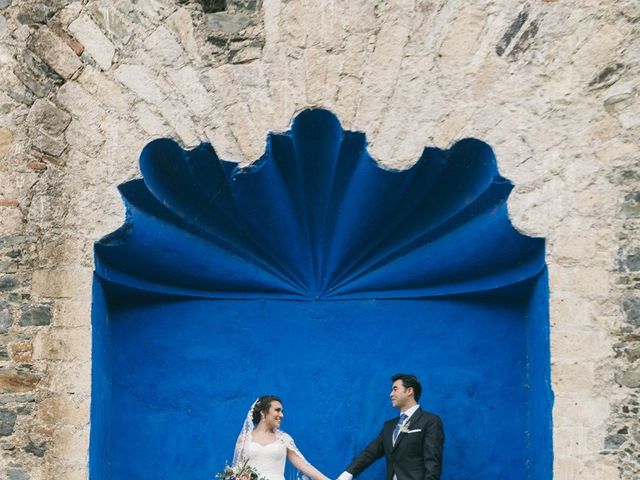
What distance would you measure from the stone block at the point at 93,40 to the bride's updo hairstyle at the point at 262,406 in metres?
1.78

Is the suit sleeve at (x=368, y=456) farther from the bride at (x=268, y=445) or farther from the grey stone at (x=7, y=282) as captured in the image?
the grey stone at (x=7, y=282)

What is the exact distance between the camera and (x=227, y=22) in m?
5.76

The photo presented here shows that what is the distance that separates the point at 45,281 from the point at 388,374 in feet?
5.77

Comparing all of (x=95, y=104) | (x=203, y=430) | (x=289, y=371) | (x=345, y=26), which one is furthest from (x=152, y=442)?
(x=345, y=26)

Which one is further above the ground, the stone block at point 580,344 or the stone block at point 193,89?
the stone block at point 193,89

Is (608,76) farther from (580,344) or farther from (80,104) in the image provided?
(80,104)

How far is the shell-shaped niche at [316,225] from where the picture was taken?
5.69 metres

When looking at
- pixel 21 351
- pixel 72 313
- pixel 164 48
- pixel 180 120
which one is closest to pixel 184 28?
pixel 164 48

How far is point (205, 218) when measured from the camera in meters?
6.04

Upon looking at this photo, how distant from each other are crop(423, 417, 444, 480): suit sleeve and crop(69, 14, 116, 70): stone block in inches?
91.7

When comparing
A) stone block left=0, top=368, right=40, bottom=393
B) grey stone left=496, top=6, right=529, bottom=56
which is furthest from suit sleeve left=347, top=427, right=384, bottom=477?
grey stone left=496, top=6, right=529, bottom=56

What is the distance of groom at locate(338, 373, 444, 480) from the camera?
5488 millimetres

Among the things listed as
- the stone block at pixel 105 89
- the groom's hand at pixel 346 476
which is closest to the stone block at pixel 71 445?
Answer: the groom's hand at pixel 346 476

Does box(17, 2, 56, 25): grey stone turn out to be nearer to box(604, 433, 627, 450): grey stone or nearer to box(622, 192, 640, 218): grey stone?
box(622, 192, 640, 218): grey stone
